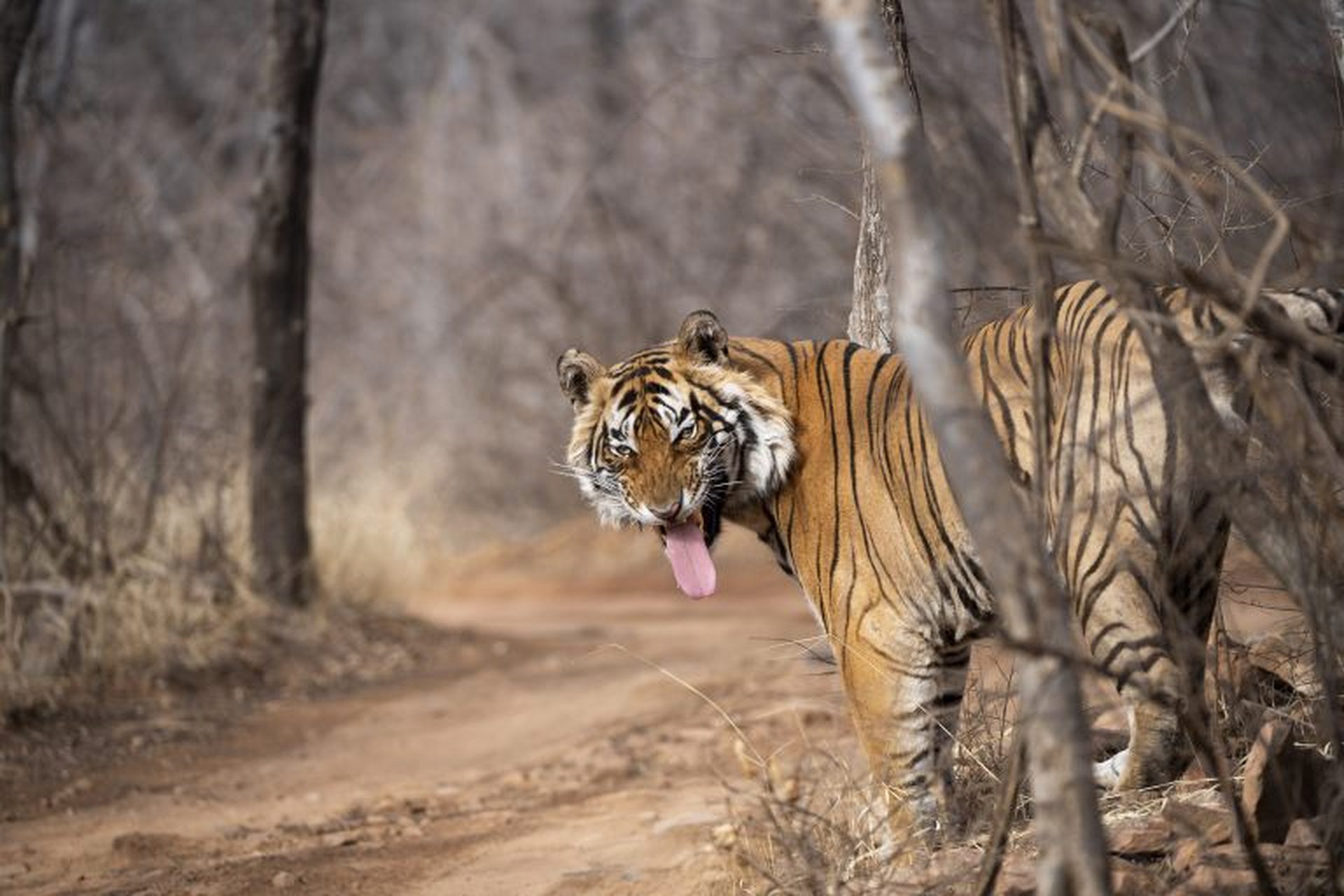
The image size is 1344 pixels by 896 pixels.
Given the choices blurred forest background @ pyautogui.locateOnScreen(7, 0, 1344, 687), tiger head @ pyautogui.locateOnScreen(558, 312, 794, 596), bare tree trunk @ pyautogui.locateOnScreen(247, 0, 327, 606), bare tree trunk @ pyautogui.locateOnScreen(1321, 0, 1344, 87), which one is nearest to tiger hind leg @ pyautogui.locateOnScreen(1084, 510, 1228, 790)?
blurred forest background @ pyautogui.locateOnScreen(7, 0, 1344, 687)

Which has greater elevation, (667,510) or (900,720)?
(667,510)

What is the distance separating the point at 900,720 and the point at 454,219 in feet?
64.5

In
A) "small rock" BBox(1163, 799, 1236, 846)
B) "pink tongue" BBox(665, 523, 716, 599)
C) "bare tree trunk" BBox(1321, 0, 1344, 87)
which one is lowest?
"small rock" BBox(1163, 799, 1236, 846)

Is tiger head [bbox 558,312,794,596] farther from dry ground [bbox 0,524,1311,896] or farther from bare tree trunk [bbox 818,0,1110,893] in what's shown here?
bare tree trunk [bbox 818,0,1110,893]

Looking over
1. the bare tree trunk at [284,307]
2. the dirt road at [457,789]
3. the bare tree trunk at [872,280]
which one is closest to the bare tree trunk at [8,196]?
the dirt road at [457,789]

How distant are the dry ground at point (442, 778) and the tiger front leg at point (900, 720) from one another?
22cm

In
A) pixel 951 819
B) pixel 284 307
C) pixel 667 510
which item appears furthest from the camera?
pixel 284 307

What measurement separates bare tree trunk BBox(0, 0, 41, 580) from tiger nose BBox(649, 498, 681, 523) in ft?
15.7

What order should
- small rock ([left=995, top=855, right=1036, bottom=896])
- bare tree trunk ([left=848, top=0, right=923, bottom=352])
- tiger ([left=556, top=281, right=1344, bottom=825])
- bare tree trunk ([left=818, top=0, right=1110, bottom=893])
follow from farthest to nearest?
bare tree trunk ([left=848, top=0, right=923, bottom=352])
tiger ([left=556, top=281, right=1344, bottom=825])
small rock ([left=995, top=855, right=1036, bottom=896])
bare tree trunk ([left=818, top=0, right=1110, bottom=893])

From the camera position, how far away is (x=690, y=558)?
5141mm

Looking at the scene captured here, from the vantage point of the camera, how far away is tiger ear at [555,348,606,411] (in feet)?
17.5

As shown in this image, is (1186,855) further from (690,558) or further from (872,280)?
(872,280)

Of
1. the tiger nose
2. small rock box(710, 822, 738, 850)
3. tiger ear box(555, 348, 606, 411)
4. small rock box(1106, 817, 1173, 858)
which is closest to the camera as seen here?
small rock box(1106, 817, 1173, 858)

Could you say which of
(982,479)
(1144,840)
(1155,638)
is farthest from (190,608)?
(982,479)
